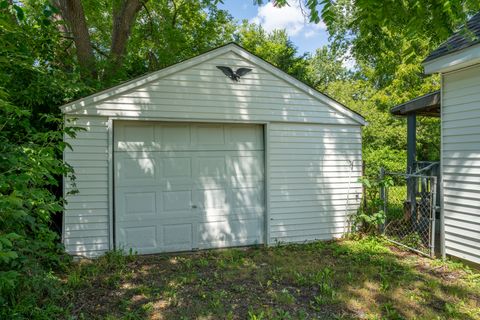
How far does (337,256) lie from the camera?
5.76m

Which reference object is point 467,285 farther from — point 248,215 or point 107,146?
point 107,146

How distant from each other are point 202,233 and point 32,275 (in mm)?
2888

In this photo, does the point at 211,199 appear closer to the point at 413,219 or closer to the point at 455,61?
the point at 413,219

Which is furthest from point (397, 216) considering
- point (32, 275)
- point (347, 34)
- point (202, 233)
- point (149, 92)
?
point (347, 34)

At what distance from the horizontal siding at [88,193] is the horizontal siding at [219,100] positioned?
0.36 meters

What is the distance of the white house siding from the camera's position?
486 cm

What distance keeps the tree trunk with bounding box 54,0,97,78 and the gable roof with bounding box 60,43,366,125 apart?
115 inches

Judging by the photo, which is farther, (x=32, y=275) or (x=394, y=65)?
(x=394, y=65)

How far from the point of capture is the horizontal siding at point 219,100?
5.64m

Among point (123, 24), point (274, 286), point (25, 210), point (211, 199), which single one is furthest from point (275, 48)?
point (25, 210)

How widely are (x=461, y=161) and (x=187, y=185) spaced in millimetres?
4283

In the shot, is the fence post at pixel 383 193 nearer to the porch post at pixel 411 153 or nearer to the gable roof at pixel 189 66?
the porch post at pixel 411 153

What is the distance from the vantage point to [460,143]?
201 inches

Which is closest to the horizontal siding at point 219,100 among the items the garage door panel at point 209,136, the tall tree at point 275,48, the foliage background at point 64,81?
the garage door panel at point 209,136
